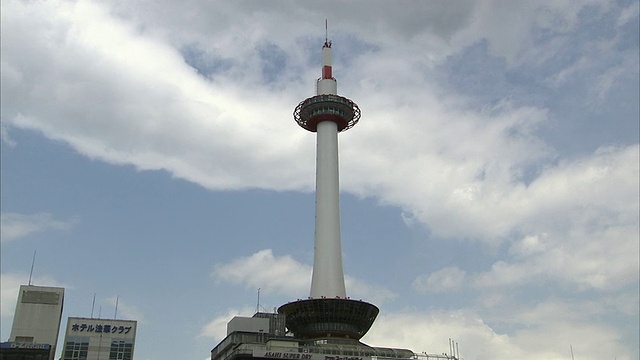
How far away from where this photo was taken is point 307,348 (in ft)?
464

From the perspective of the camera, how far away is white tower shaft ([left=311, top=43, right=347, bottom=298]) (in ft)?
521

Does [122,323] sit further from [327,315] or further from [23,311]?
[327,315]

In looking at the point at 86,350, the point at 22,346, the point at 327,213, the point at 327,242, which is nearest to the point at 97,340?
the point at 86,350

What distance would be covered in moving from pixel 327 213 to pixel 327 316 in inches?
1081

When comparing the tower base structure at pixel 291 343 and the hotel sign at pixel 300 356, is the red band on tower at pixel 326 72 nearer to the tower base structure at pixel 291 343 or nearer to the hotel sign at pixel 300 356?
the tower base structure at pixel 291 343

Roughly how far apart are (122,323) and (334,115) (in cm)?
7392

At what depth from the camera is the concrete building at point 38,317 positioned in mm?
150875

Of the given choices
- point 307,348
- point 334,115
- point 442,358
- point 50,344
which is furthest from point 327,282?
point 50,344

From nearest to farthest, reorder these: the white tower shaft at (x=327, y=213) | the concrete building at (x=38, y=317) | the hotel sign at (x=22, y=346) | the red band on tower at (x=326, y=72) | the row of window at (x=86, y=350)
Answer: the row of window at (x=86, y=350)
the hotel sign at (x=22, y=346)
the concrete building at (x=38, y=317)
the white tower shaft at (x=327, y=213)
the red band on tower at (x=326, y=72)

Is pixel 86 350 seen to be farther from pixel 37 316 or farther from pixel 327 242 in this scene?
pixel 327 242

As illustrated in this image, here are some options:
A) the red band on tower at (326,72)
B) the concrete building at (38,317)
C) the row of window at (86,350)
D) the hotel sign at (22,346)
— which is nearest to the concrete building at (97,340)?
the row of window at (86,350)

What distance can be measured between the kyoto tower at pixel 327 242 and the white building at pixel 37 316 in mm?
51408

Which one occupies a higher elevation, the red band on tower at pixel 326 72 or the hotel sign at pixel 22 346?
the red band on tower at pixel 326 72

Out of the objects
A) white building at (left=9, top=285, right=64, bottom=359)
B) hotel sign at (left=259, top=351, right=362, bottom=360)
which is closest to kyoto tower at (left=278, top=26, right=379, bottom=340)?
hotel sign at (left=259, top=351, right=362, bottom=360)
